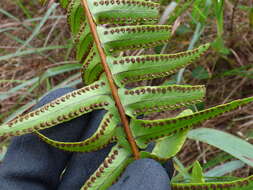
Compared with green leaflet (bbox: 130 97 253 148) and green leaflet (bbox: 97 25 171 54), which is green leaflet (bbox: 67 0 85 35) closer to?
green leaflet (bbox: 97 25 171 54)

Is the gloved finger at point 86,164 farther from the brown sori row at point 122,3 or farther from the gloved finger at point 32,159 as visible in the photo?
the brown sori row at point 122,3

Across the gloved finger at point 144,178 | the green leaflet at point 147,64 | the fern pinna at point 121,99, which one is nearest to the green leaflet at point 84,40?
the fern pinna at point 121,99

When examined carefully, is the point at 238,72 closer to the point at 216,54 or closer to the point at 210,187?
the point at 216,54

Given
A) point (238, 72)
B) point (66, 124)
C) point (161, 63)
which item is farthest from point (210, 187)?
point (238, 72)

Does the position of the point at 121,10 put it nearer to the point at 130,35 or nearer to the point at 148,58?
the point at 130,35

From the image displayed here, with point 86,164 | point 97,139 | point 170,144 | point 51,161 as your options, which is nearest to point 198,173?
point 170,144

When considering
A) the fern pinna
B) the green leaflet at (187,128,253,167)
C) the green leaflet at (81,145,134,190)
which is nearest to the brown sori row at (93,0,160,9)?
the fern pinna
